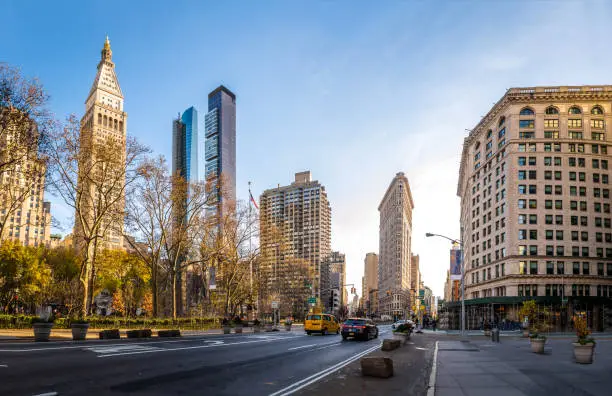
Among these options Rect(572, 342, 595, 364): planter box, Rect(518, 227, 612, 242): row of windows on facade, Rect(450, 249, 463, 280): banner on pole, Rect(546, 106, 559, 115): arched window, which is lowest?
Rect(572, 342, 595, 364): planter box

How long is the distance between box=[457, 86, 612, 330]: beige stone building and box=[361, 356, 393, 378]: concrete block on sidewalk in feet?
242

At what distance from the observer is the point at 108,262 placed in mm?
72688

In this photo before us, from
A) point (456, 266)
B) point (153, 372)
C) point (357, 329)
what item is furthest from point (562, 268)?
point (153, 372)

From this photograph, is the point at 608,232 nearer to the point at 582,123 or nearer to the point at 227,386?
the point at 582,123

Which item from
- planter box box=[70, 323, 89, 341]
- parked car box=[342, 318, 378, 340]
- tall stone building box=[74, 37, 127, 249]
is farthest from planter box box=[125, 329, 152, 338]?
tall stone building box=[74, 37, 127, 249]

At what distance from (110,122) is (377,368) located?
176449mm

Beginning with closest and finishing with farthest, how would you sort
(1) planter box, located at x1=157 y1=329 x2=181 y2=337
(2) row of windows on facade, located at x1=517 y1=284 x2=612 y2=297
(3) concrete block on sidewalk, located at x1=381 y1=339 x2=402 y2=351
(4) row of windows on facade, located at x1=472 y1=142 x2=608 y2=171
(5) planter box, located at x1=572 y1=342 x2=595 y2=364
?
1. (5) planter box, located at x1=572 y1=342 x2=595 y2=364
2. (3) concrete block on sidewalk, located at x1=381 y1=339 x2=402 y2=351
3. (1) planter box, located at x1=157 y1=329 x2=181 y2=337
4. (2) row of windows on facade, located at x1=517 y1=284 x2=612 y2=297
5. (4) row of windows on facade, located at x1=472 y1=142 x2=608 y2=171

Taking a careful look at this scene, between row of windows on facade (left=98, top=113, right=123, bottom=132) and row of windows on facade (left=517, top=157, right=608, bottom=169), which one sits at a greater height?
row of windows on facade (left=98, top=113, right=123, bottom=132)

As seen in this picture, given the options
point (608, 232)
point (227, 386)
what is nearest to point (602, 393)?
point (227, 386)

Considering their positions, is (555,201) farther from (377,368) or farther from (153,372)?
(153,372)

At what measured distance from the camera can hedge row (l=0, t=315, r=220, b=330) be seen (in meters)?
32.3

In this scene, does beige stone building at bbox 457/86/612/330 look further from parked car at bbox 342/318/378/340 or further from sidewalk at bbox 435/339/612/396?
sidewalk at bbox 435/339/612/396

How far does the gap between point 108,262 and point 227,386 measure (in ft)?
218

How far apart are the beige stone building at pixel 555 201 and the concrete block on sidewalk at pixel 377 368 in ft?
242
